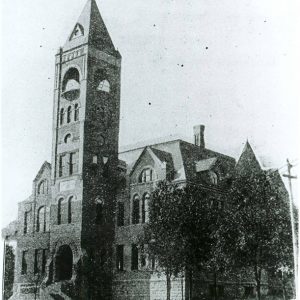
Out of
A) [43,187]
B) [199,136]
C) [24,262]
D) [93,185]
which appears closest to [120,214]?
[93,185]

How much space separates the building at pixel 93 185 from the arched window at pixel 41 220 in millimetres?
75

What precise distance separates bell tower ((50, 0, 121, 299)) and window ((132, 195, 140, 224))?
1.84 meters

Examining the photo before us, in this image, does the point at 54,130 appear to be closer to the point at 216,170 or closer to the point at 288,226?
the point at 216,170

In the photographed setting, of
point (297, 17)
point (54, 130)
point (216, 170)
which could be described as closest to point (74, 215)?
point (54, 130)

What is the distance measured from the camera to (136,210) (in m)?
38.7

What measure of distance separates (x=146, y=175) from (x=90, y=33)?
1081 cm

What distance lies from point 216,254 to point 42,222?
17155mm

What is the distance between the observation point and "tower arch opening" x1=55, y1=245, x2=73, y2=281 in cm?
3788

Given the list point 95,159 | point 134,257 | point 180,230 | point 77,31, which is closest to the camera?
point 180,230

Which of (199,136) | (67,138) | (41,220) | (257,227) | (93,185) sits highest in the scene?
(199,136)

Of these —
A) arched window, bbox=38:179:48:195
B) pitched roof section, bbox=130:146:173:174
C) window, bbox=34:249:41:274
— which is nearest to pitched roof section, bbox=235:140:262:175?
pitched roof section, bbox=130:146:173:174

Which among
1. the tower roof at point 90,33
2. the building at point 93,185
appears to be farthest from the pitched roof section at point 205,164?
the tower roof at point 90,33

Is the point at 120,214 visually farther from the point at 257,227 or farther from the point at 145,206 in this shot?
the point at 257,227

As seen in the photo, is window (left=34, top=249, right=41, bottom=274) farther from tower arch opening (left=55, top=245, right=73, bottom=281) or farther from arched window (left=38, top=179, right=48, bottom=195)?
arched window (left=38, top=179, right=48, bottom=195)
